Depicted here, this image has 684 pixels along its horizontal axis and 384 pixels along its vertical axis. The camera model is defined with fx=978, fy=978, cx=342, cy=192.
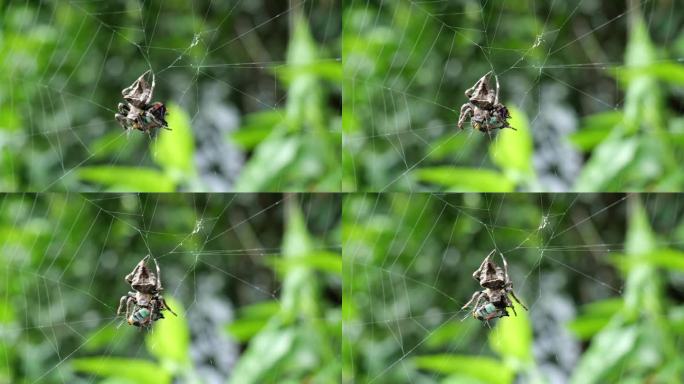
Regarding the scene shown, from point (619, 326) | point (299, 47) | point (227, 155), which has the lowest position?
point (619, 326)

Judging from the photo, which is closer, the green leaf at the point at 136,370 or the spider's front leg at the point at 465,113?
the spider's front leg at the point at 465,113

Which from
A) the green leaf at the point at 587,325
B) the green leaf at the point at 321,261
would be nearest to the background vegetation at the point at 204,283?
the green leaf at the point at 321,261

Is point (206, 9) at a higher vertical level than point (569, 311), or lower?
higher

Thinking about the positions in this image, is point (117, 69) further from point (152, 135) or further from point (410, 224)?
point (410, 224)

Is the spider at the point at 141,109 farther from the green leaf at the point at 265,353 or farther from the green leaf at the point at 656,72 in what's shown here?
the green leaf at the point at 656,72

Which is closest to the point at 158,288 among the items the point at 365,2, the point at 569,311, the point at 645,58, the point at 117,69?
the point at 117,69

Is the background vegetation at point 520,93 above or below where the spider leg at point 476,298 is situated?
above
